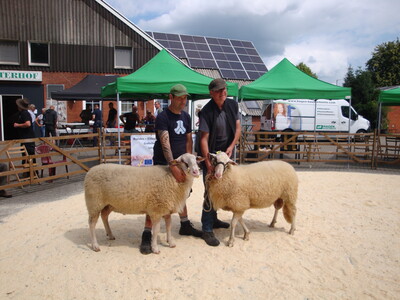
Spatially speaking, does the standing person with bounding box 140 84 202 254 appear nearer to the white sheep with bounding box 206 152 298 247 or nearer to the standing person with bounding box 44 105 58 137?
the white sheep with bounding box 206 152 298 247

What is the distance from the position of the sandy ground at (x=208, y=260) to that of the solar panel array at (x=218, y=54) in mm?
19298

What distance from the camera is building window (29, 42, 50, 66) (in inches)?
744

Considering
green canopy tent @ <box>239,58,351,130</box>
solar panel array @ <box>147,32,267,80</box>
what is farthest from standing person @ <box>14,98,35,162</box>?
solar panel array @ <box>147,32,267,80</box>

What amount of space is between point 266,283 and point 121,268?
1643 millimetres

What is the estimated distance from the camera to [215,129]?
14.2ft

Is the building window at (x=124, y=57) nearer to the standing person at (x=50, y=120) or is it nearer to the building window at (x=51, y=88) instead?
the building window at (x=51, y=88)

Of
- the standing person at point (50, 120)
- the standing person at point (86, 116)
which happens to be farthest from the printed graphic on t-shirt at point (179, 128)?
the standing person at point (86, 116)

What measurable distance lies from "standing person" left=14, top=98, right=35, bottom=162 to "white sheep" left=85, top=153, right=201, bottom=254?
4.67 meters

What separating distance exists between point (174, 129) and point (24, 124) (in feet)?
17.4

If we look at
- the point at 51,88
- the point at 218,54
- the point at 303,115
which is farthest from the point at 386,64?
the point at 51,88

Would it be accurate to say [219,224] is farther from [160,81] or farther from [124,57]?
[124,57]

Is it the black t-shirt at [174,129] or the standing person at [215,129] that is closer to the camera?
the black t-shirt at [174,129]

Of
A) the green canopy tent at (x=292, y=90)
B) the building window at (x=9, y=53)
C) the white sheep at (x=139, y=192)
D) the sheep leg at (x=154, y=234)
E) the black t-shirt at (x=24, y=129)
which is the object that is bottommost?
the sheep leg at (x=154, y=234)

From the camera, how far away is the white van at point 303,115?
56.5ft
